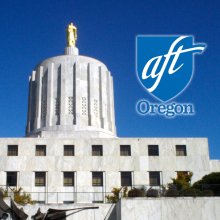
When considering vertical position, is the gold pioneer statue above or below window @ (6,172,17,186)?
above

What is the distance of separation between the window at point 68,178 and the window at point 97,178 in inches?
87.7

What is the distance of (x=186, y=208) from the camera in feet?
109

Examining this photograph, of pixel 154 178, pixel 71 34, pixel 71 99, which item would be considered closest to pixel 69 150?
pixel 71 99

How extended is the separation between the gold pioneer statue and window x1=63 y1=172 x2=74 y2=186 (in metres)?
19.7

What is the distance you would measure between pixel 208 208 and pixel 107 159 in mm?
18621

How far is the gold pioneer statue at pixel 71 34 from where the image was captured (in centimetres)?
6212

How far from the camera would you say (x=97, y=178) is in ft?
163

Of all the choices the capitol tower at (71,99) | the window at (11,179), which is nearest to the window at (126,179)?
the capitol tower at (71,99)

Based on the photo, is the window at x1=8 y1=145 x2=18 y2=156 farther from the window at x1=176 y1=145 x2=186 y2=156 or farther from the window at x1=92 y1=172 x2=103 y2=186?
the window at x1=176 y1=145 x2=186 y2=156

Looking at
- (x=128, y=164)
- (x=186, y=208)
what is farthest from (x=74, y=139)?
(x=186, y=208)

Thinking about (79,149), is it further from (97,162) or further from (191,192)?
(191,192)

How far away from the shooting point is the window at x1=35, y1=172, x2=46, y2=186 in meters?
49.0

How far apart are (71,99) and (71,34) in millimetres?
10680

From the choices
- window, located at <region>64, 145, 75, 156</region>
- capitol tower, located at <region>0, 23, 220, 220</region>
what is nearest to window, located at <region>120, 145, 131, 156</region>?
capitol tower, located at <region>0, 23, 220, 220</region>
